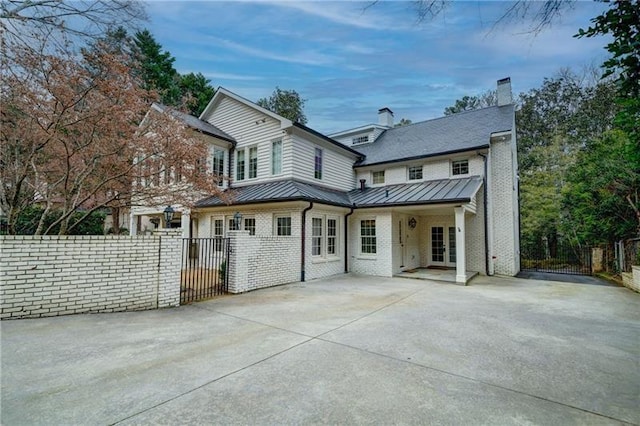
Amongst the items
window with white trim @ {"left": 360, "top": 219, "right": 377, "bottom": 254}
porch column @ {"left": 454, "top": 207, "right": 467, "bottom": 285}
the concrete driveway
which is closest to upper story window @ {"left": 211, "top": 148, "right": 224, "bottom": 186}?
window with white trim @ {"left": 360, "top": 219, "right": 377, "bottom": 254}

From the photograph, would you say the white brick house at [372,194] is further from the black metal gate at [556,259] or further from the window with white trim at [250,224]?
the black metal gate at [556,259]

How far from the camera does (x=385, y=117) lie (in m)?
18.8

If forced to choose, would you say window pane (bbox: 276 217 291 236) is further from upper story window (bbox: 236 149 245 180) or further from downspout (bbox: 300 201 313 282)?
upper story window (bbox: 236 149 245 180)

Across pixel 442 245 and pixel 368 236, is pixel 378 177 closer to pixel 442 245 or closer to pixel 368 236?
pixel 368 236

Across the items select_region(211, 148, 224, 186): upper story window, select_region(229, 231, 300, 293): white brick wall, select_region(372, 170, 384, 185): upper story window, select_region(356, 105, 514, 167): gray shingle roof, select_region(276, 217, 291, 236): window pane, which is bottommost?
select_region(229, 231, 300, 293): white brick wall

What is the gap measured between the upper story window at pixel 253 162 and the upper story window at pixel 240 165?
0.51 m

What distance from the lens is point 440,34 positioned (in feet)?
11.1

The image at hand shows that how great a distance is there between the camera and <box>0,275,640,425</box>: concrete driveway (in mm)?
2621

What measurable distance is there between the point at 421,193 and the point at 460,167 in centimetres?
265

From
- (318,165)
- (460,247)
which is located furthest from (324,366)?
(318,165)

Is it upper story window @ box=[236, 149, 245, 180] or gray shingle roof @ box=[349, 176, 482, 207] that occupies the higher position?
upper story window @ box=[236, 149, 245, 180]

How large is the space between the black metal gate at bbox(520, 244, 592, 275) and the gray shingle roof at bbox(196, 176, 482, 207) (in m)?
7.58

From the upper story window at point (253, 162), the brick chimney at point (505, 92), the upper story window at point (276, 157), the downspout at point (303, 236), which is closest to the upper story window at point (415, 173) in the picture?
the brick chimney at point (505, 92)

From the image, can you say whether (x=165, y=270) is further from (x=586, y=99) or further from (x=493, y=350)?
(x=586, y=99)
